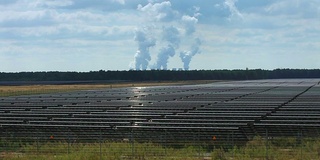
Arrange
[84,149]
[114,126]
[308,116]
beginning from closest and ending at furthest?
[84,149] < [114,126] < [308,116]

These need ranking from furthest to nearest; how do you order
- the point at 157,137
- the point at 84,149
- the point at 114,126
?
the point at 114,126
the point at 157,137
the point at 84,149

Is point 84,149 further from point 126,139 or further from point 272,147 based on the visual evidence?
point 272,147

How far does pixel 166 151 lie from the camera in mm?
26172

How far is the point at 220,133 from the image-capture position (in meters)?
28.6

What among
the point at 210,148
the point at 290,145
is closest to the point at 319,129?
the point at 290,145

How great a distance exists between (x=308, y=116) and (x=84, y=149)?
54.4 feet

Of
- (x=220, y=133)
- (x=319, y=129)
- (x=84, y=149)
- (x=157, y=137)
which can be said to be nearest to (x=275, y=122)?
(x=319, y=129)

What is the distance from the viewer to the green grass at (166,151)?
25.1 m

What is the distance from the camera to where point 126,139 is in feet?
94.2

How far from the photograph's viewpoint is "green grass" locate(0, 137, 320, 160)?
25078mm

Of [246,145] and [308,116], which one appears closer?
[246,145]

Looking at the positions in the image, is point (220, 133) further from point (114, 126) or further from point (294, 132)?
point (114, 126)

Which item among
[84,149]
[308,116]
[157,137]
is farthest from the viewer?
[308,116]

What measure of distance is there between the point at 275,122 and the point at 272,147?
6.36 metres
